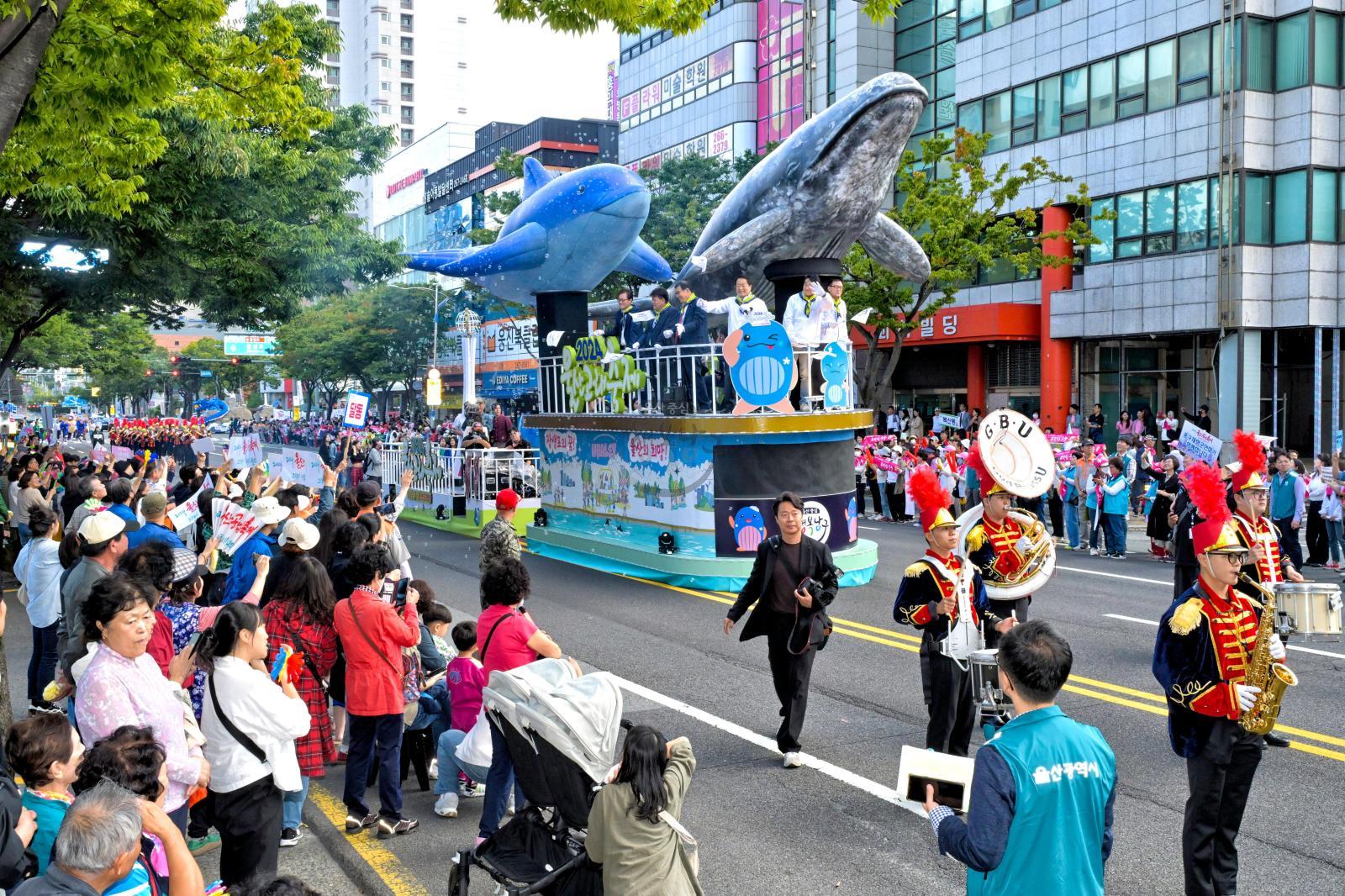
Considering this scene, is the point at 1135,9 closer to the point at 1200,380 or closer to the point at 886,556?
the point at 1200,380

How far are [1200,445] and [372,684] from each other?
9.41 meters

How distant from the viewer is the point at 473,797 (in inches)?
280

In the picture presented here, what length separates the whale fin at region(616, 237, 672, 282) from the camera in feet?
64.3

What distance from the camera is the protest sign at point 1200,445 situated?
11.8 metres

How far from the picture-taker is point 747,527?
48.8 ft

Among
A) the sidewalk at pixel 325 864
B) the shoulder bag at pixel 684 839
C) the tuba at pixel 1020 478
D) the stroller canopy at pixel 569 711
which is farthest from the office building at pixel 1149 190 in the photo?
the shoulder bag at pixel 684 839

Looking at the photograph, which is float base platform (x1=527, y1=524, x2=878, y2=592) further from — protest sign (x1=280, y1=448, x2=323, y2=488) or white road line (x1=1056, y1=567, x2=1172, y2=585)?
protest sign (x1=280, y1=448, x2=323, y2=488)

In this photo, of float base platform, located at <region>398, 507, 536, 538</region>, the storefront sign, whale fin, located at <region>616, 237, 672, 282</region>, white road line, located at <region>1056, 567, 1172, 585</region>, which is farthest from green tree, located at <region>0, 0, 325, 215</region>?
the storefront sign

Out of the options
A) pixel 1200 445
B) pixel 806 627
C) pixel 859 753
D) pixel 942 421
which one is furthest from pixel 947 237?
pixel 806 627

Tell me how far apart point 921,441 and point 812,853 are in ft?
61.3

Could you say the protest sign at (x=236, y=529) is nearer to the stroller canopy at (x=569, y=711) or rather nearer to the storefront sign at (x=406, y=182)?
the stroller canopy at (x=569, y=711)

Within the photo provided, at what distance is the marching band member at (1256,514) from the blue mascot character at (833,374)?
6.56 meters

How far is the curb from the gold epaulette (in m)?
4.07

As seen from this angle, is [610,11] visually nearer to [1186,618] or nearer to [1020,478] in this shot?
[1020,478]
